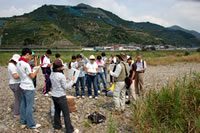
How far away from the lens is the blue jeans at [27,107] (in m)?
4.72

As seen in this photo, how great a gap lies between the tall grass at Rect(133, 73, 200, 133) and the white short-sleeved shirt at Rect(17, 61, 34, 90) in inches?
142

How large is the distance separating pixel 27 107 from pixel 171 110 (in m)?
4.59

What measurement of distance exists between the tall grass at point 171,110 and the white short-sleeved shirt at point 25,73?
11.9 feet

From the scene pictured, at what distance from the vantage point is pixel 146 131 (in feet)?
15.0

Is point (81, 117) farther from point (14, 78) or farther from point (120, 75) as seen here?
point (14, 78)

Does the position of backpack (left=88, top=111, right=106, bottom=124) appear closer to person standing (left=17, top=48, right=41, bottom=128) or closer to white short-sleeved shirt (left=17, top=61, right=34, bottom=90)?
person standing (left=17, top=48, right=41, bottom=128)

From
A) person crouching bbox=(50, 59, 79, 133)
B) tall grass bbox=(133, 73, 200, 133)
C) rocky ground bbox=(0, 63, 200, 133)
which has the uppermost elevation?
person crouching bbox=(50, 59, 79, 133)

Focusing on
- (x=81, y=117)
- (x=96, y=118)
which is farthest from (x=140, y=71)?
(x=81, y=117)

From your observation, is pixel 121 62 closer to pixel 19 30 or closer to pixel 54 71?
pixel 54 71

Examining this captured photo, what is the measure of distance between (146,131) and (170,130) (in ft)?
2.32

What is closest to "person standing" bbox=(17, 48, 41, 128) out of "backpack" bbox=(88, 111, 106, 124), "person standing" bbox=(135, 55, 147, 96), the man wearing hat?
"backpack" bbox=(88, 111, 106, 124)

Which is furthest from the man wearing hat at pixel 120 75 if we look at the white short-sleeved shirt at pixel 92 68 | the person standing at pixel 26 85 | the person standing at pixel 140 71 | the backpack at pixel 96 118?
the person standing at pixel 26 85

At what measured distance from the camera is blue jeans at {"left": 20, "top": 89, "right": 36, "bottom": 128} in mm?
4723

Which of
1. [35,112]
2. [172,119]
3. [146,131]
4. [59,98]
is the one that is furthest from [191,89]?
[35,112]
